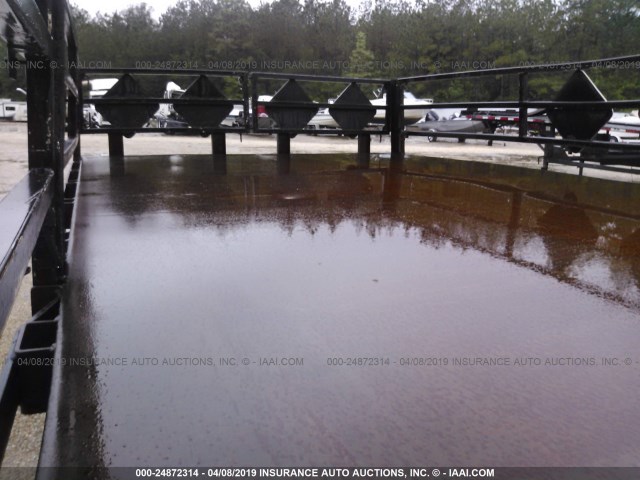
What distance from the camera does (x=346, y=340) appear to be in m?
1.42

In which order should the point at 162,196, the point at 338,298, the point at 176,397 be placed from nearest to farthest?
the point at 176,397, the point at 338,298, the point at 162,196

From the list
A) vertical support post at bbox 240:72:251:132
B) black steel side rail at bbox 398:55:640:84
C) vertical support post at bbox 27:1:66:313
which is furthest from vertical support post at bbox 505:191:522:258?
vertical support post at bbox 240:72:251:132

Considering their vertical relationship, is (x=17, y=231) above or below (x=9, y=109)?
below

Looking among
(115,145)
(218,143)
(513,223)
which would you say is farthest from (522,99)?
(115,145)

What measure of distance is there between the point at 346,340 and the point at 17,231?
0.77 metres

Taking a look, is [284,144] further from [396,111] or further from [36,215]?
[36,215]

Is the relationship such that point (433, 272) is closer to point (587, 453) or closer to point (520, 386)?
point (520, 386)

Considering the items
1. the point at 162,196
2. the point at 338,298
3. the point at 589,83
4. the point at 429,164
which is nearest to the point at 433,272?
the point at 338,298

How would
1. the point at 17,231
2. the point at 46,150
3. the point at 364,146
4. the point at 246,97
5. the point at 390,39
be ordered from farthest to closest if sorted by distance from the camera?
the point at 390,39, the point at 364,146, the point at 246,97, the point at 46,150, the point at 17,231

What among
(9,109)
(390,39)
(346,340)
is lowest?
(346,340)

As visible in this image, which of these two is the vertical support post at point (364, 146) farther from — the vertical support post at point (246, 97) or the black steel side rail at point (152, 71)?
the black steel side rail at point (152, 71)

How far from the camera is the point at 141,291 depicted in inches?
69.0

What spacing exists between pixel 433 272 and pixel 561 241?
791mm

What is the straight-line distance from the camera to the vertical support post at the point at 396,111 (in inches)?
251
